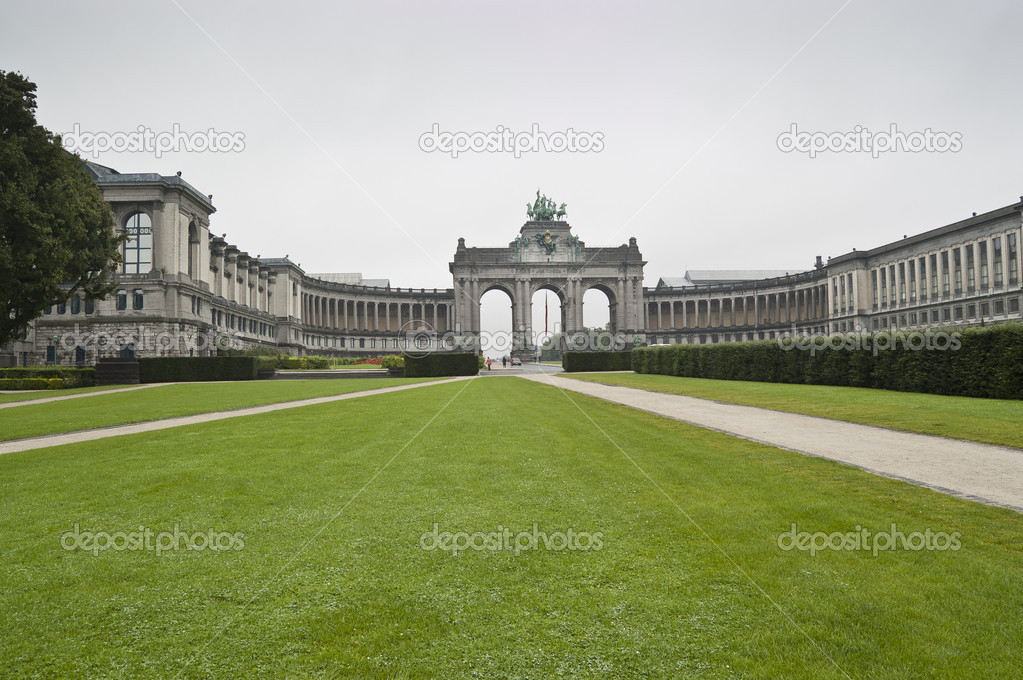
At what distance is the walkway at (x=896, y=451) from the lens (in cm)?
709

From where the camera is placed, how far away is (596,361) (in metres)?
53.3

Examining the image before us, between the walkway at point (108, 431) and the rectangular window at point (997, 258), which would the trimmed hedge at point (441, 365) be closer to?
the walkway at point (108, 431)

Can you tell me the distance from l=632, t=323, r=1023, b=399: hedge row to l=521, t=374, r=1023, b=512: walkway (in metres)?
8.07

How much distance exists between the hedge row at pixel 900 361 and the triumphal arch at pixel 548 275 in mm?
73295

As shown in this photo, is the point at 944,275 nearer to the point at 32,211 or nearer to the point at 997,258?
the point at 997,258

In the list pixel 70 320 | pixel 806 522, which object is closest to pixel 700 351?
pixel 806 522

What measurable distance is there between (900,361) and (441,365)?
32510 millimetres

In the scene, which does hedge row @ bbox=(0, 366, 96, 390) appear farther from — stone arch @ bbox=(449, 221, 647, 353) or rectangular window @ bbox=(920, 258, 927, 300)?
rectangular window @ bbox=(920, 258, 927, 300)

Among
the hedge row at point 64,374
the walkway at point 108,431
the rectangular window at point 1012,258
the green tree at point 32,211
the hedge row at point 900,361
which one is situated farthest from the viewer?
the rectangular window at point 1012,258

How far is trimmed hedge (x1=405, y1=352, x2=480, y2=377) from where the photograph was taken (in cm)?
4412

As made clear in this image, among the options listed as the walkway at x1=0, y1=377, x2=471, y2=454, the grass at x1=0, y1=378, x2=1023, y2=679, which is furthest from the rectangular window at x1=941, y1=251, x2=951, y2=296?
the walkway at x1=0, y1=377, x2=471, y2=454

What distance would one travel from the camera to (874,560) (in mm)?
4430

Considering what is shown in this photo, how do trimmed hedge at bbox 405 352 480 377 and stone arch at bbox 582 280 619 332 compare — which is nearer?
trimmed hedge at bbox 405 352 480 377

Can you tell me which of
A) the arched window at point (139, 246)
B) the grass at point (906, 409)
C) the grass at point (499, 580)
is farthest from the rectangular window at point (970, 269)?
the arched window at point (139, 246)
